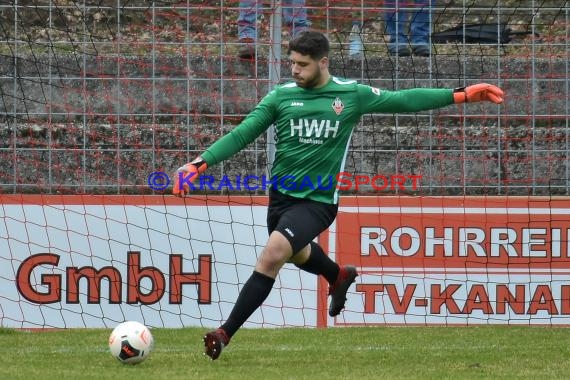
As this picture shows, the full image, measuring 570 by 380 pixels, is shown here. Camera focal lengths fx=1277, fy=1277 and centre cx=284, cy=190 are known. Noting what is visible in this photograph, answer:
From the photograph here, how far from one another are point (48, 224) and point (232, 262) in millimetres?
1627

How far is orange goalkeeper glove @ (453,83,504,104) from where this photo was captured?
828cm

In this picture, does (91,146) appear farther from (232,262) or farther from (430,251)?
(430,251)

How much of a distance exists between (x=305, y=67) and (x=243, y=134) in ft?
1.96

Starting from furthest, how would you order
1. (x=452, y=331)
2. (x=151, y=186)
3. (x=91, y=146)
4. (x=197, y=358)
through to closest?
(x=91, y=146) < (x=151, y=186) < (x=452, y=331) < (x=197, y=358)

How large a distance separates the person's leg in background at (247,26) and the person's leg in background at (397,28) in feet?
4.52

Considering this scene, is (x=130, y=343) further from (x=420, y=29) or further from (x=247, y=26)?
(x=420, y=29)

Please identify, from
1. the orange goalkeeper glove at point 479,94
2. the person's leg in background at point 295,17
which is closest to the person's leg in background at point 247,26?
the person's leg in background at point 295,17

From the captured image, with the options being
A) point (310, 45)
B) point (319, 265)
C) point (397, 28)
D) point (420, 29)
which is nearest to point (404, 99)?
point (310, 45)

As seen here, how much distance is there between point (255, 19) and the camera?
11.8 meters

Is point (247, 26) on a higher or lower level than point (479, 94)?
higher

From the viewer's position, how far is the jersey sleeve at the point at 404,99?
844 centimetres

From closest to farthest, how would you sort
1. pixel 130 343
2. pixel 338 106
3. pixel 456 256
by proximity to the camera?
1. pixel 130 343
2. pixel 338 106
3. pixel 456 256

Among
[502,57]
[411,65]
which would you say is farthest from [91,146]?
[502,57]

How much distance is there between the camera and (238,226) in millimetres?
11102
